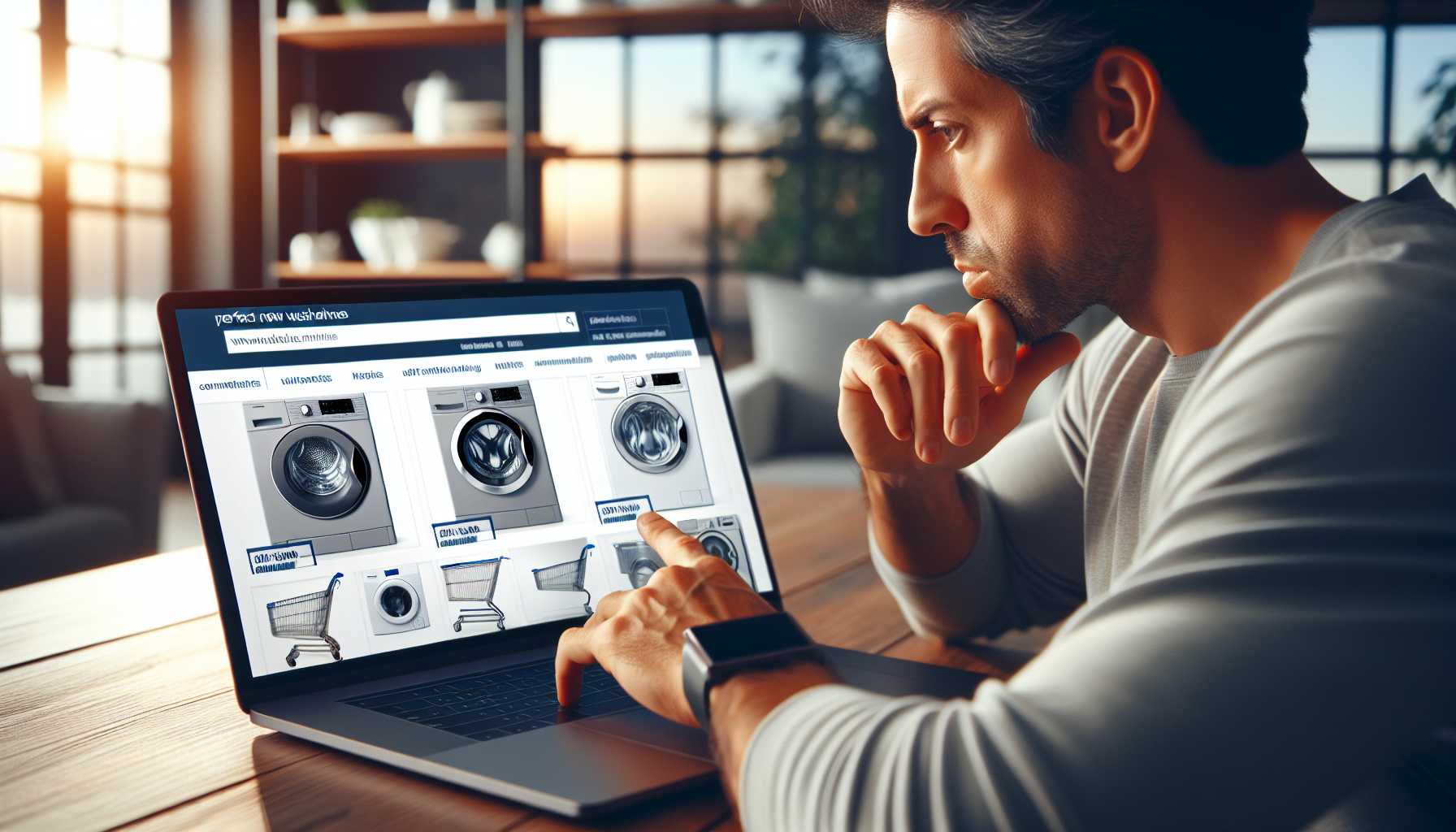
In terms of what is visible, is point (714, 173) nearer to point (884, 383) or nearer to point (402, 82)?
point (402, 82)

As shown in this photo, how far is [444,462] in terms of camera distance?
0.78 metres

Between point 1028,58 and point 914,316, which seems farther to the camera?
point 914,316

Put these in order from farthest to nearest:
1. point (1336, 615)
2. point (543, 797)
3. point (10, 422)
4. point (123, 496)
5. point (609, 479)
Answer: point (123, 496) < point (10, 422) < point (609, 479) < point (543, 797) < point (1336, 615)

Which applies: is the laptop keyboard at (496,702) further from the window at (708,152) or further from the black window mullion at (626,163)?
the black window mullion at (626,163)

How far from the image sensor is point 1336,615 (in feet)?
1.47

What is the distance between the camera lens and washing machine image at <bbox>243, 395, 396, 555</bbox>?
723 mm

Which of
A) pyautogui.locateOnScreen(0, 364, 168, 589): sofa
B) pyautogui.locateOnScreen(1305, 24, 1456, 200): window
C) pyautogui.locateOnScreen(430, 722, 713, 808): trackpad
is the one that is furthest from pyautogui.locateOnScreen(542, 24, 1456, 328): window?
pyautogui.locateOnScreen(430, 722, 713, 808): trackpad

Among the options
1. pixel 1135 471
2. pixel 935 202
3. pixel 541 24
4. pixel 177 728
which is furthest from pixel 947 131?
pixel 541 24

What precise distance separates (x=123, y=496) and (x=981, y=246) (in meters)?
2.83

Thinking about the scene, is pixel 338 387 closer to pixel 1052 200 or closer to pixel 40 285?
pixel 1052 200

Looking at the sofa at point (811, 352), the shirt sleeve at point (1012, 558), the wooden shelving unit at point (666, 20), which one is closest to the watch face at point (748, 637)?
the shirt sleeve at point (1012, 558)

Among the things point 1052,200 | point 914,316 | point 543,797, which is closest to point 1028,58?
point 1052,200

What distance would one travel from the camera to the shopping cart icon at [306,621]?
0.70 metres

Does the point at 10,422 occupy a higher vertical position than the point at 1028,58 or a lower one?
lower
